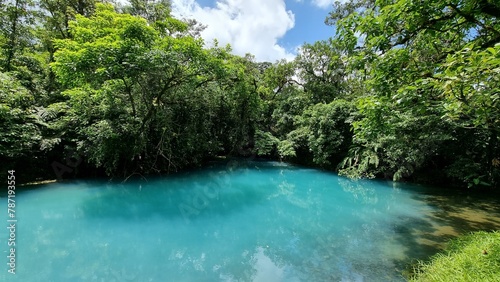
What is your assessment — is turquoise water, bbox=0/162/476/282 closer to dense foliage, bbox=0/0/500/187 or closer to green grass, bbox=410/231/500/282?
green grass, bbox=410/231/500/282

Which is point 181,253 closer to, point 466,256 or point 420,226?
point 466,256

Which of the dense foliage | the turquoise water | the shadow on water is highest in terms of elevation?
the dense foliage

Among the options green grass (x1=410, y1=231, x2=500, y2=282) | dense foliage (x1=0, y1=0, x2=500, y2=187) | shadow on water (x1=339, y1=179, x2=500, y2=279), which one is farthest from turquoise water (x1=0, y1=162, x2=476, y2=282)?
dense foliage (x1=0, y1=0, x2=500, y2=187)

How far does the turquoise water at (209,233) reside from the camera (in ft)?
13.4

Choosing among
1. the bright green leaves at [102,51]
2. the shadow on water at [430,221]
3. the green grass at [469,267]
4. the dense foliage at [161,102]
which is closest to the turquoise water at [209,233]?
the shadow on water at [430,221]

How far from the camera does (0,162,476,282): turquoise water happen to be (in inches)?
160

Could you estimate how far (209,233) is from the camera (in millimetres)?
5711

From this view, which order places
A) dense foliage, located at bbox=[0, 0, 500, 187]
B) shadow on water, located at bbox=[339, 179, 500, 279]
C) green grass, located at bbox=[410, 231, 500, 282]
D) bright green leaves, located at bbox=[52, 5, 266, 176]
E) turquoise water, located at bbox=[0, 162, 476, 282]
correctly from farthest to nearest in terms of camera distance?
→ bright green leaves, located at bbox=[52, 5, 266, 176], shadow on water, located at bbox=[339, 179, 500, 279], dense foliage, located at bbox=[0, 0, 500, 187], turquoise water, located at bbox=[0, 162, 476, 282], green grass, located at bbox=[410, 231, 500, 282]

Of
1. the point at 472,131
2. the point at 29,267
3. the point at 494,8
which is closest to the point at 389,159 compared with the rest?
the point at 472,131

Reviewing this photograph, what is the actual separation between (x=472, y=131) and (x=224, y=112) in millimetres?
13256

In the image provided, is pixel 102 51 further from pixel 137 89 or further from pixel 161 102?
pixel 161 102

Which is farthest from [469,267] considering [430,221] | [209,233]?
[209,233]

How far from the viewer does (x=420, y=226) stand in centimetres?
632

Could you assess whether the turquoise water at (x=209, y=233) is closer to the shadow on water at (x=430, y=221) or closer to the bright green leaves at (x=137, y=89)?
the shadow on water at (x=430, y=221)
